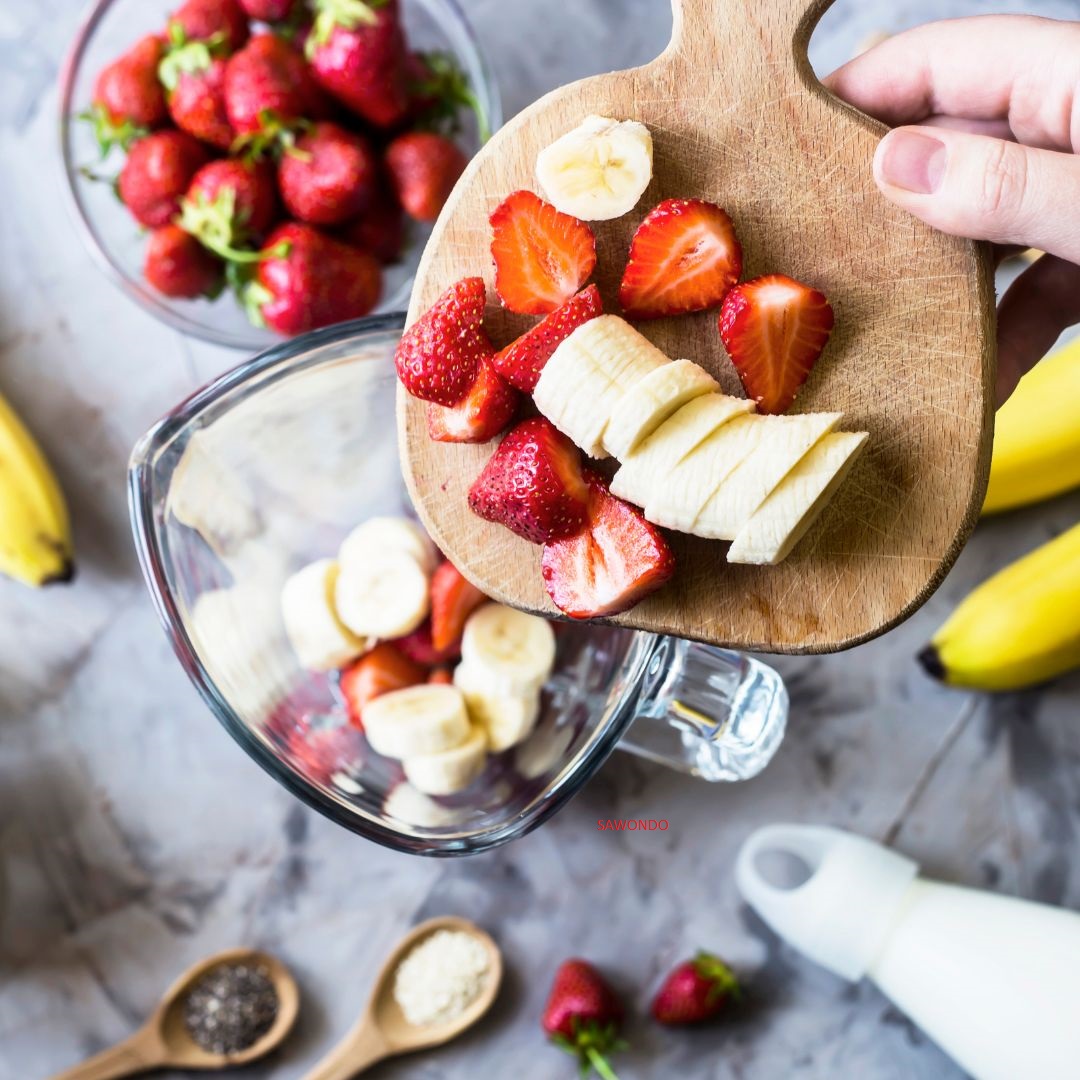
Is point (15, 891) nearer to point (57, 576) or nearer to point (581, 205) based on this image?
point (57, 576)

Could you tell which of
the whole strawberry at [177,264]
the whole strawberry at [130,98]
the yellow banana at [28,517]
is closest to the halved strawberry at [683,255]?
the whole strawberry at [177,264]

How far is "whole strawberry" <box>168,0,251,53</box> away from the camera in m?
1.58

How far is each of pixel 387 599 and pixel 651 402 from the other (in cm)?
62

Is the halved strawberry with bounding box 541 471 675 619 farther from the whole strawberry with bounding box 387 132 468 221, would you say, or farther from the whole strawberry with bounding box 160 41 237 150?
the whole strawberry with bounding box 160 41 237 150

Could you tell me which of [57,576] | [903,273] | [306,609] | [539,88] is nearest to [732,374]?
[903,273]

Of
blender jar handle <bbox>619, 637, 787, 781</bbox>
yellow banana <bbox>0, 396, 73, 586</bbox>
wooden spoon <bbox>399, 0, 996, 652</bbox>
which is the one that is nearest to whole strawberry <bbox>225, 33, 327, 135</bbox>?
wooden spoon <bbox>399, 0, 996, 652</bbox>

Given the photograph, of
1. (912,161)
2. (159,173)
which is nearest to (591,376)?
(912,161)

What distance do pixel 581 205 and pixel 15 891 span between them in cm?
142

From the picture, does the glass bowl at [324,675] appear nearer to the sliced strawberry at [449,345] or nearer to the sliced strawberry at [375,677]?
the sliced strawberry at [375,677]

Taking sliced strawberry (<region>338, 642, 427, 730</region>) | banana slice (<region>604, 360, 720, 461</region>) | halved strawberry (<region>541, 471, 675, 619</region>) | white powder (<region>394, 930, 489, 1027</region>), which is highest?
banana slice (<region>604, 360, 720, 461</region>)

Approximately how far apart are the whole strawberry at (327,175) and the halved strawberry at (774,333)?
2.18 feet

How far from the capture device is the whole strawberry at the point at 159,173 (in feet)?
5.15

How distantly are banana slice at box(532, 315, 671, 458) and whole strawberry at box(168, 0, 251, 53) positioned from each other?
0.86 meters

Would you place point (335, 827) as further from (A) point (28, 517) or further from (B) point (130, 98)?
(B) point (130, 98)
